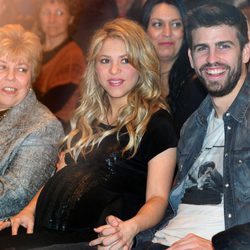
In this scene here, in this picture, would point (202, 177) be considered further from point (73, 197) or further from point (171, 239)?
point (73, 197)

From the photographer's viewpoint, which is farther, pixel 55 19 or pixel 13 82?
pixel 55 19

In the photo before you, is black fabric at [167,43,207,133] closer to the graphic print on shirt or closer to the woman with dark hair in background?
the woman with dark hair in background

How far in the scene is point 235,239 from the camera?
1506 mm

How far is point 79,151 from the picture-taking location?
228 centimetres

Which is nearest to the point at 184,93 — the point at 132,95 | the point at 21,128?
the point at 132,95

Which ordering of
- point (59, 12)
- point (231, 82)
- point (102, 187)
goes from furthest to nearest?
point (59, 12), point (102, 187), point (231, 82)

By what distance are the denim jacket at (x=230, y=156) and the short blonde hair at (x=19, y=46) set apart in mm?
743

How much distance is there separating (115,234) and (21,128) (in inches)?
29.0

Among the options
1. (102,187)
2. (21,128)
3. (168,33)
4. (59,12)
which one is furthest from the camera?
(59,12)

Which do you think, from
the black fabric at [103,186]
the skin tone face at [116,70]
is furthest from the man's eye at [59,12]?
the black fabric at [103,186]

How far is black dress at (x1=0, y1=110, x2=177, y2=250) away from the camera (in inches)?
81.4

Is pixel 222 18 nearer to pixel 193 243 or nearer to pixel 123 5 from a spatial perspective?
pixel 193 243

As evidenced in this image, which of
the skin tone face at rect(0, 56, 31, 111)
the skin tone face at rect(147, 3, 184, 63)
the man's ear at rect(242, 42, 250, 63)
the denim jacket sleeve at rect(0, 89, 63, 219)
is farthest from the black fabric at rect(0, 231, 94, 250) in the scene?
the skin tone face at rect(147, 3, 184, 63)

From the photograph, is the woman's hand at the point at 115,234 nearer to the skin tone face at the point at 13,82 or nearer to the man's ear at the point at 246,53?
the man's ear at the point at 246,53
